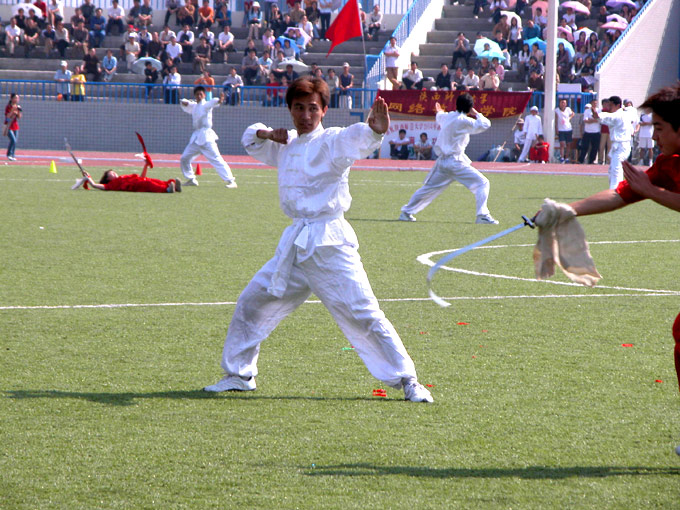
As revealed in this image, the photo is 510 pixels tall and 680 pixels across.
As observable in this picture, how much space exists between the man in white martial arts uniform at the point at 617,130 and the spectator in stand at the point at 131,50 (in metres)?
19.9

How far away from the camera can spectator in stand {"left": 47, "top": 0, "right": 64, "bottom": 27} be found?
36906 mm

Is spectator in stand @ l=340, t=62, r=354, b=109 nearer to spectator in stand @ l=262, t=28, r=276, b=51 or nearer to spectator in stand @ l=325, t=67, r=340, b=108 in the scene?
spectator in stand @ l=325, t=67, r=340, b=108

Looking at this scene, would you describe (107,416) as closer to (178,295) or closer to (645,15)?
(178,295)

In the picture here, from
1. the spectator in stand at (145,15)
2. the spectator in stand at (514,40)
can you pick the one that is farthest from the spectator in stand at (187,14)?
the spectator in stand at (514,40)

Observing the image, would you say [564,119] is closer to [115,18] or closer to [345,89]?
[345,89]

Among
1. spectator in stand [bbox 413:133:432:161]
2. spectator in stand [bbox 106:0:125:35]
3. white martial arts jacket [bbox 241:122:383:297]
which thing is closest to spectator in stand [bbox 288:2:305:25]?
spectator in stand [bbox 106:0:125:35]

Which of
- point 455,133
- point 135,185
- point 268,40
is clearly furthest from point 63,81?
point 455,133

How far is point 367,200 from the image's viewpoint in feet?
59.9

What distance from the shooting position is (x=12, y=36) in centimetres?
3631

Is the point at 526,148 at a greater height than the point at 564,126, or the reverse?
the point at 564,126

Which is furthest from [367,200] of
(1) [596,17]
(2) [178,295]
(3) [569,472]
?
(1) [596,17]

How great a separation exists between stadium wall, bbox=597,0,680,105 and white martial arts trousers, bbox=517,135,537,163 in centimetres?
283

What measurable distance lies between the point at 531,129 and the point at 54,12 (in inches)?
719

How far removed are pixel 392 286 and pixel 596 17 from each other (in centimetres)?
2882
